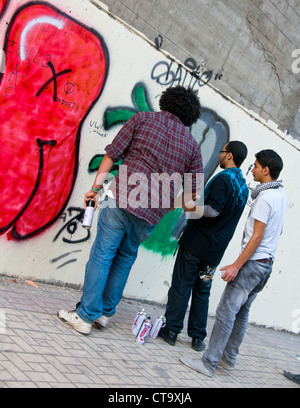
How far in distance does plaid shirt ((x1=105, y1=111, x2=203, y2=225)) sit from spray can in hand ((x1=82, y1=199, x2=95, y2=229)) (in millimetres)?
194

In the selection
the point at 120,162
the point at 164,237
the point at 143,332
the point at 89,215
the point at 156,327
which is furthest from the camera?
the point at 164,237

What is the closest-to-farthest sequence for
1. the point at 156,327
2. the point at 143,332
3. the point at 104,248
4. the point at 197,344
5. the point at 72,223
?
the point at 104,248, the point at 143,332, the point at 156,327, the point at 197,344, the point at 72,223

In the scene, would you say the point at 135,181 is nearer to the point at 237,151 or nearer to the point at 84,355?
the point at 237,151

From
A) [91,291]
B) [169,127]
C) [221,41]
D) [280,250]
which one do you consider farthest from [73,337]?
[280,250]

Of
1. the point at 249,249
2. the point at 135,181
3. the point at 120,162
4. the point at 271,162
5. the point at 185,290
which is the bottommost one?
the point at 185,290

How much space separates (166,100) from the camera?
14.0 feet

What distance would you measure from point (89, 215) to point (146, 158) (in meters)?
0.61

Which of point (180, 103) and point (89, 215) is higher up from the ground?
point (180, 103)

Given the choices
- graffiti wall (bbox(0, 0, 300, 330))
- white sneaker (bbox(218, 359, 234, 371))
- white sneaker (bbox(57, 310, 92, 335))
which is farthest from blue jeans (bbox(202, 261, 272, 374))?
graffiti wall (bbox(0, 0, 300, 330))

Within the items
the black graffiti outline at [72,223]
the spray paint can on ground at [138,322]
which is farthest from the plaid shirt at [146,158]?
the black graffiti outline at [72,223]

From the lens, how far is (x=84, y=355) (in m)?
3.77

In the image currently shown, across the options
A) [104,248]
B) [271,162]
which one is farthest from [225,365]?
[271,162]

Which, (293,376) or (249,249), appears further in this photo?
(293,376)
